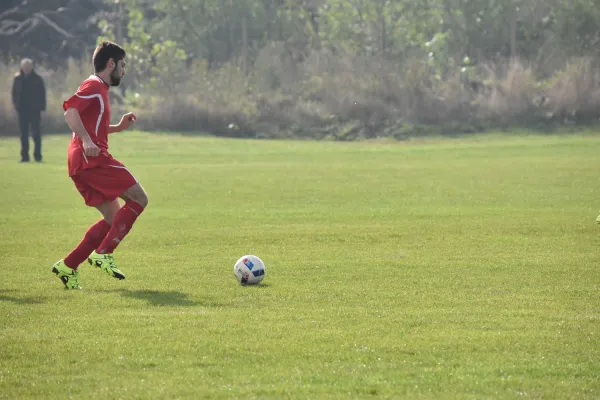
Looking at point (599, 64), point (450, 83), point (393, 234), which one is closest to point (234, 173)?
point (393, 234)

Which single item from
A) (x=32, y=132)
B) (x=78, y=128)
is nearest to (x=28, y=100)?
(x=32, y=132)

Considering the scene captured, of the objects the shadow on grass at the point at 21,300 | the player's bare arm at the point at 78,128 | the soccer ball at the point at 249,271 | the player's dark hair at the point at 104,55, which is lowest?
the shadow on grass at the point at 21,300

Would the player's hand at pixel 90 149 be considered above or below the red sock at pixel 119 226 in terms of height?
above

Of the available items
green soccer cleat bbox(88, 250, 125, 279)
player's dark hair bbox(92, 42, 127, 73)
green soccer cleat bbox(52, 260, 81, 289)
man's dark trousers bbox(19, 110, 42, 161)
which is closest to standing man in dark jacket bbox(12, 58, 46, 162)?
man's dark trousers bbox(19, 110, 42, 161)

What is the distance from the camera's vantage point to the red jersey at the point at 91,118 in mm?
10125

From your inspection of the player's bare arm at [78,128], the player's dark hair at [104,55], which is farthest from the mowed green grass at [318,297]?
the player's dark hair at [104,55]

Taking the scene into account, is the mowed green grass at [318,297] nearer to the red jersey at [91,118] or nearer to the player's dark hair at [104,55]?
the red jersey at [91,118]

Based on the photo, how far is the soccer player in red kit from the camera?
10.1 m

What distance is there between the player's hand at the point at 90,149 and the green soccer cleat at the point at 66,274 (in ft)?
3.46

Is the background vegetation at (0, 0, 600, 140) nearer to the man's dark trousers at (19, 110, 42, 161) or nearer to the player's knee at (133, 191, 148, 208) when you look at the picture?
the man's dark trousers at (19, 110, 42, 161)

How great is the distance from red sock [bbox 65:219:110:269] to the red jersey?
1.83ft

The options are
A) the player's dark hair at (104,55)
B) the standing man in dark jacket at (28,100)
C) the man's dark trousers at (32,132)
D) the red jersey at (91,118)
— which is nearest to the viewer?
the red jersey at (91,118)

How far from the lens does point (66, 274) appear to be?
1016 centimetres

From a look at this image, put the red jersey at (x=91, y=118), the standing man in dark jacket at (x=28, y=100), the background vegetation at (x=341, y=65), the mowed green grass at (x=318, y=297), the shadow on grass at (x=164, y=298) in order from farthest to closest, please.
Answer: the background vegetation at (x=341, y=65) → the standing man in dark jacket at (x=28, y=100) → the red jersey at (x=91, y=118) → the shadow on grass at (x=164, y=298) → the mowed green grass at (x=318, y=297)
